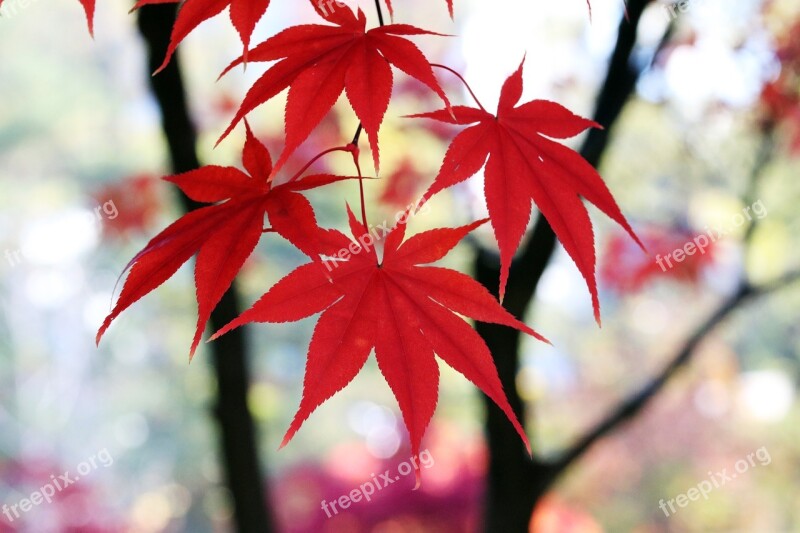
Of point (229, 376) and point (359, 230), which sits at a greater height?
point (359, 230)

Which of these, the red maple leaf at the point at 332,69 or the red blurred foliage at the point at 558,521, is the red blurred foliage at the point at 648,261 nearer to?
the red blurred foliage at the point at 558,521

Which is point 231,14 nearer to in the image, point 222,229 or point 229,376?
point 222,229

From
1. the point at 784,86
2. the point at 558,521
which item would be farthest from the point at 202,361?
the point at 784,86

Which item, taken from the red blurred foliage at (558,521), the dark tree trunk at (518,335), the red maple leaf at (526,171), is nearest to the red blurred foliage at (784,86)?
the dark tree trunk at (518,335)

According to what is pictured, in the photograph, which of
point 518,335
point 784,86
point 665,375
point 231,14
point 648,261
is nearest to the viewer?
point 231,14

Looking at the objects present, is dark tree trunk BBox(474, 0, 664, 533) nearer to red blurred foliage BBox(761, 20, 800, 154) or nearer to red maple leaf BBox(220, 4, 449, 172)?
red maple leaf BBox(220, 4, 449, 172)

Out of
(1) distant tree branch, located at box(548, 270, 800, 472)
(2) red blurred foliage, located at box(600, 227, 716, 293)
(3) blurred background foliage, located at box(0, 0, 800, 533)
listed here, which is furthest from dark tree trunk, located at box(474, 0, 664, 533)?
(3) blurred background foliage, located at box(0, 0, 800, 533)
